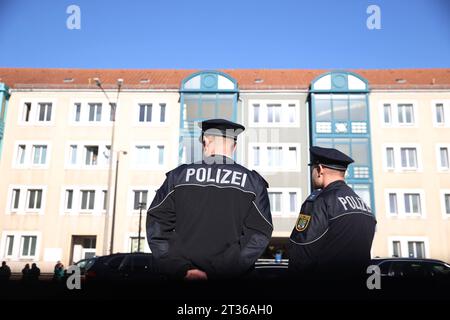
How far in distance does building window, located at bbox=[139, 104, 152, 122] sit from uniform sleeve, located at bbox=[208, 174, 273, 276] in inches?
1275

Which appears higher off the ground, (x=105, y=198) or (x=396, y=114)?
(x=396, y=114)

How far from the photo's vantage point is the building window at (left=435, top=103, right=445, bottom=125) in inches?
1326

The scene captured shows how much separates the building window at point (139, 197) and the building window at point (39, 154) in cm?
813

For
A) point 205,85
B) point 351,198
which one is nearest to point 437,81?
point 205,85

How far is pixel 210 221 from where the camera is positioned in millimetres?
3070

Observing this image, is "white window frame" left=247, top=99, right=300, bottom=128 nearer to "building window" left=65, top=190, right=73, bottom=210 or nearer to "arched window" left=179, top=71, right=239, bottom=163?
"arched window" left=179, top=71, right=239, bottom=163

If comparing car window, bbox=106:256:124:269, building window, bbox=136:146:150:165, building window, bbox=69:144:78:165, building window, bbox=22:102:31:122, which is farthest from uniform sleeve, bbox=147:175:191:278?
building window, bbox=22:102:31:122

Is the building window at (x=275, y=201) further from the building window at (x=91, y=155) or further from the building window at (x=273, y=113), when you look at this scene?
the building window at (x=91, y=155)

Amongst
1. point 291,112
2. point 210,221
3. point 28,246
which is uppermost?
point 291,112

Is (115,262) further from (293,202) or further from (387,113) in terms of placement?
(387,113)

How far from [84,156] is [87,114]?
3621 millimetres

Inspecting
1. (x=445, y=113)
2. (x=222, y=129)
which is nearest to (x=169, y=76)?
(x=445, y=113)
